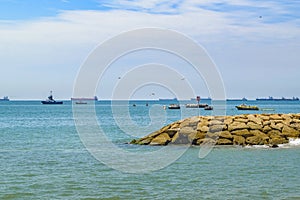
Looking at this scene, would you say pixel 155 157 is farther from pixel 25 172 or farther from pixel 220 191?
pixel 220 191

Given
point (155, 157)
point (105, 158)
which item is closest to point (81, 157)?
point (105, 158)

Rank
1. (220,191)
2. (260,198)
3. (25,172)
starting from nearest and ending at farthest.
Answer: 1. (260,198)
2. (220,191)
3. (25,172)

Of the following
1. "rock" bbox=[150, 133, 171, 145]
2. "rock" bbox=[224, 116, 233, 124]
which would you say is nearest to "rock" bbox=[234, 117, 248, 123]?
"rock" bbox=[224, 116, 233, 124]

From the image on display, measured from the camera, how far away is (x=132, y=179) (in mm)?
21078

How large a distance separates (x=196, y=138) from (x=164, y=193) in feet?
52.8

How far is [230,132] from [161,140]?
180 inches

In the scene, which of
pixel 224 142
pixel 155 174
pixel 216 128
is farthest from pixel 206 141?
pixel 155 174

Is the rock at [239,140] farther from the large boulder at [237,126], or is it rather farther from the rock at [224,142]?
the large boulder at [237,126]

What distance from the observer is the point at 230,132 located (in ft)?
114

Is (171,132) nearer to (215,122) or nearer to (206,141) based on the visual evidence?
(206,141)

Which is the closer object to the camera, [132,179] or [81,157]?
[132,179]

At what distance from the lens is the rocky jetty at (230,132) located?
33969 mm

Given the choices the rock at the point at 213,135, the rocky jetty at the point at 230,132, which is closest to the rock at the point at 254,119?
the rocky jetty at the point at 230,132

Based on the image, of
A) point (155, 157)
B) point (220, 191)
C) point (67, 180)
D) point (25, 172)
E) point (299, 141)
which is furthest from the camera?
point (299, 141)
